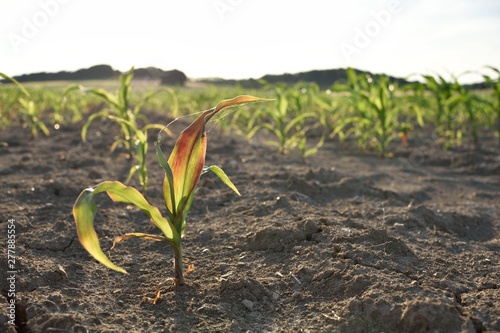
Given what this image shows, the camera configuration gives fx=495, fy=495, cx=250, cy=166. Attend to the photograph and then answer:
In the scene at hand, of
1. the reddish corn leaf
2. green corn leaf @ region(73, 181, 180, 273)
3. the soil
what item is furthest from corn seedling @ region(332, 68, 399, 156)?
green corn leaf @ region(73, 181, 180, 273)

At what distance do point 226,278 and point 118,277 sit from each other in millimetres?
353

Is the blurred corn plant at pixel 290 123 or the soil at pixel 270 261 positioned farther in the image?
the blurred corn plant at pixel 290 123

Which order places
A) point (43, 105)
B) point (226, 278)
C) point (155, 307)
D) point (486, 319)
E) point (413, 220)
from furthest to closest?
point (43, 105) < point (413, 220) < point (226, 278) < point (155, 307) < point (486, 319)

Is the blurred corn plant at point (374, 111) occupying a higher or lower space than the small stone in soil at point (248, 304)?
higher

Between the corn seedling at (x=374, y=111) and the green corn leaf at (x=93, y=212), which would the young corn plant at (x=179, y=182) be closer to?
the green corn leaf at (x=93, y=212)

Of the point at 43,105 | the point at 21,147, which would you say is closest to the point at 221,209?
the point at 21,147

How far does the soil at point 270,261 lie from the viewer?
1.28 m

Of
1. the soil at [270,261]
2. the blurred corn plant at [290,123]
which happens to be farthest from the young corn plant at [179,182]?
the blurred corn plant at [290,123]

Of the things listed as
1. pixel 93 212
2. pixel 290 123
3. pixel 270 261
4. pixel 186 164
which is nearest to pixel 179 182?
pixel 186 164

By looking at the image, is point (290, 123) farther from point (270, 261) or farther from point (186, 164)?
point (186, 164)

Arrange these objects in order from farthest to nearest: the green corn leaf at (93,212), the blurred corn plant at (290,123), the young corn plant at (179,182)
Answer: the blurred corn plant at (290,123) < the young corn plant at (179,182) < the green corn leaf at (93,212)

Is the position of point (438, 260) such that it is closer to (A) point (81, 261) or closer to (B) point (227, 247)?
(B) point (227, 247)

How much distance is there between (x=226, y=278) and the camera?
59.6 inches

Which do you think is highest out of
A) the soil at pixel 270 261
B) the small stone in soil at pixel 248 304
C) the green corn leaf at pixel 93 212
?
the green corn leaf at pixel 93 212
